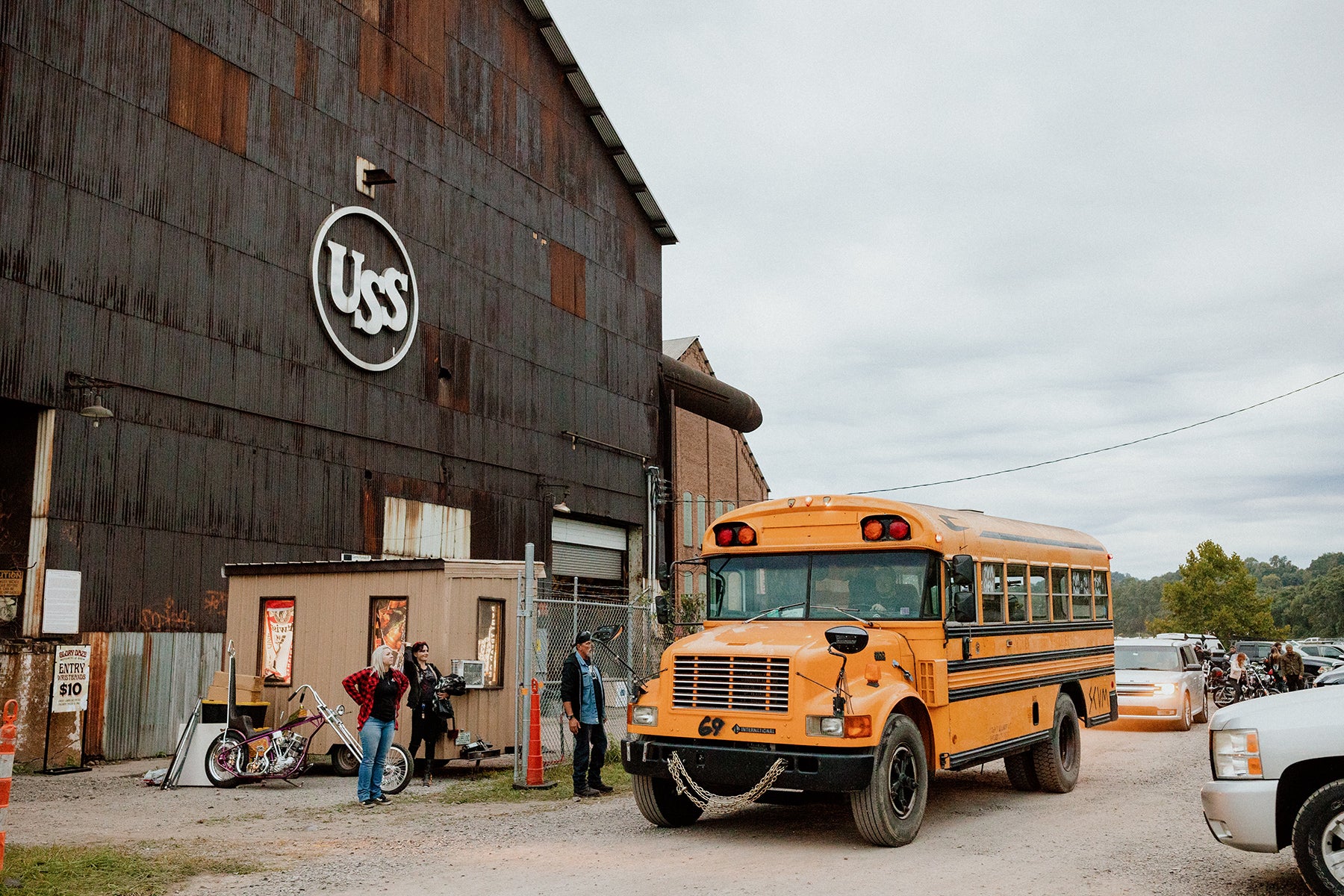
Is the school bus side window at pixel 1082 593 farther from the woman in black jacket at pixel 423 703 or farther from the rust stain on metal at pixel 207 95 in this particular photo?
the rust stain on metal at pixel 207 95

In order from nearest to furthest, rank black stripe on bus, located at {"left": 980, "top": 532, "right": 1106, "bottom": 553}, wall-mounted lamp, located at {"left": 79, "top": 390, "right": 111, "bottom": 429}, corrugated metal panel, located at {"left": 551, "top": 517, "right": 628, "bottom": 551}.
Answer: black stripe on bus, located at {"left": 980, "top": 532, "right": 1106, "bottom": 553}
wall-mounted lamp, located at {"left": 79, "top": 390, "right": 111, "bottom": 429}
corrugated metal panel, located at {"left": 551, "top": 517, "right": 628, "bottom": 551}

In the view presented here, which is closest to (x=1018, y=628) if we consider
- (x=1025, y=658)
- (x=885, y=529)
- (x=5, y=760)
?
(x=1025, y=658)

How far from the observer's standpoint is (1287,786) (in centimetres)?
772

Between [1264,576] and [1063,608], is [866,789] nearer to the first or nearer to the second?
[1063,608]

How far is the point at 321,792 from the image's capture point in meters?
14.6

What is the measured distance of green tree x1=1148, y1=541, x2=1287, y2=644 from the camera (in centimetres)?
6631

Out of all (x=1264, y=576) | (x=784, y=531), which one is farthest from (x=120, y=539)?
(x=1264, y=576)

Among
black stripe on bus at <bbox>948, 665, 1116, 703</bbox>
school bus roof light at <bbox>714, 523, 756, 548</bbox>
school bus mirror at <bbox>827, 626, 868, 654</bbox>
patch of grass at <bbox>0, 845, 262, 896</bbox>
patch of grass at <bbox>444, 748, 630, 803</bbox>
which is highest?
school bus roof light at <bbox>714, 523, 756, 548</bbox>

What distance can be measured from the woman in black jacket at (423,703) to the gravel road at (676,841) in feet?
2.17

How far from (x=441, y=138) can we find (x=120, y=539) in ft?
44.1

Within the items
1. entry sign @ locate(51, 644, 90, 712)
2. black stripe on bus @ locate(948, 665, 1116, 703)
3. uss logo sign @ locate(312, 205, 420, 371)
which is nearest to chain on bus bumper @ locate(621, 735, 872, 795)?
black stripe on bus @ locate(948, 665, 1116, 703)

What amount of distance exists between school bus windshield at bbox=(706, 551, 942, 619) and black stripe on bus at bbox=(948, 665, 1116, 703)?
2.96ft

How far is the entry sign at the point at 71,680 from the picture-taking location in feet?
59.9

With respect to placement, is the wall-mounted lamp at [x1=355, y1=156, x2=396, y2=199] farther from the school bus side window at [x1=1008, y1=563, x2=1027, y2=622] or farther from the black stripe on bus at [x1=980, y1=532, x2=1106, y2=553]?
the school bus side window at [x1=1008, y1=563, x2=1027, y2=622]
